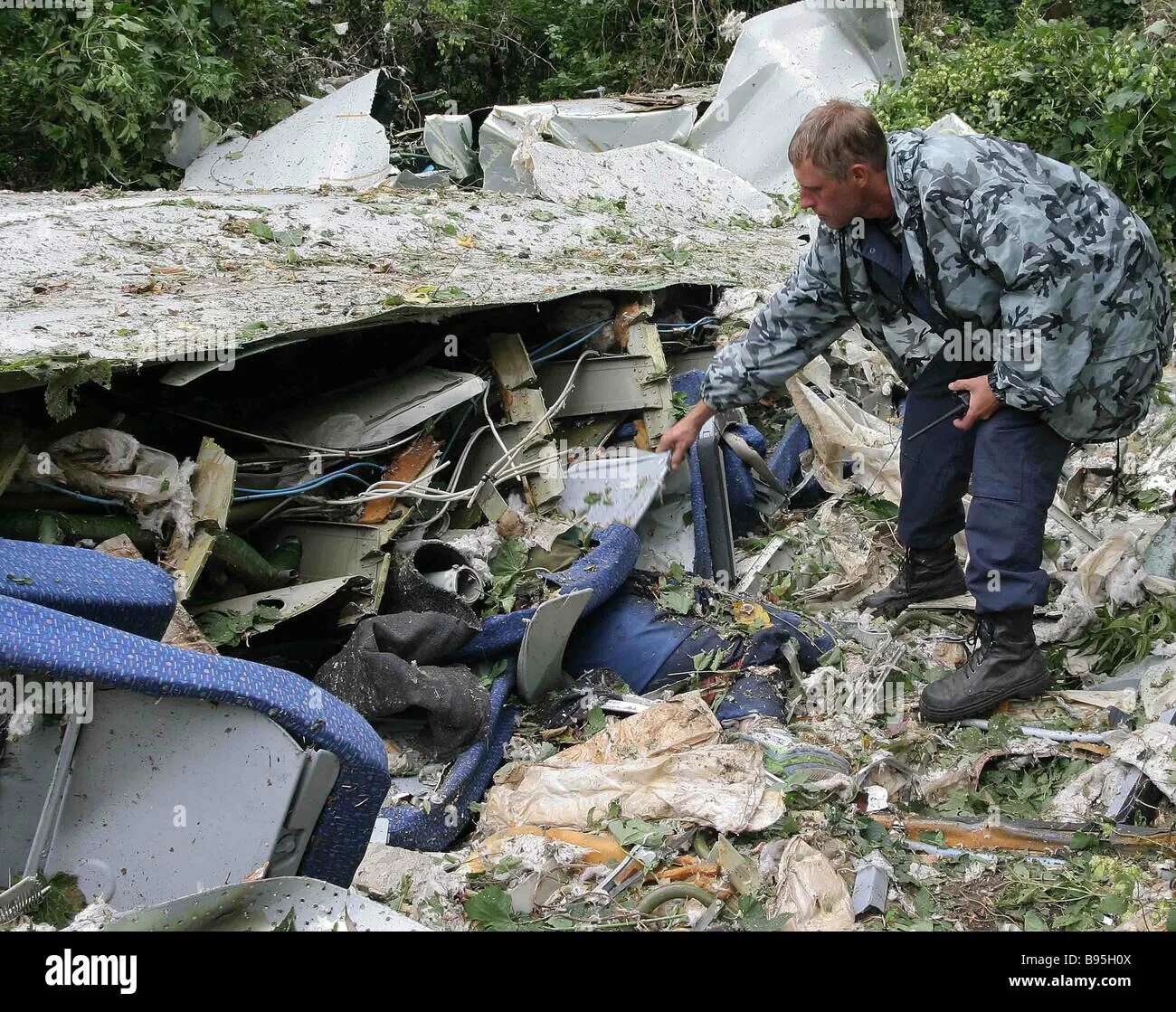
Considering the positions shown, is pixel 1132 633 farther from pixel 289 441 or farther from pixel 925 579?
pixel 289 441

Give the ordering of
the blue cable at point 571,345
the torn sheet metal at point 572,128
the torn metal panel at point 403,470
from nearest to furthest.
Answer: the torn metal panel at point 403,470, the blue cable at point 571,345, the torn sheet metal at point 572,128

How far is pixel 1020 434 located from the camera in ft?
9.52

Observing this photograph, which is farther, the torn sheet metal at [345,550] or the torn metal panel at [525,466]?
the torn metal panel at [525,466]

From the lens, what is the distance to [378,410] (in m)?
3.85

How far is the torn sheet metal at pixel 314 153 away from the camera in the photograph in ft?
22.9

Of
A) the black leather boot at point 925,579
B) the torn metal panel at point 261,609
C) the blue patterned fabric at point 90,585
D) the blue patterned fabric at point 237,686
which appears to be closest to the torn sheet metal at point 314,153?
the torn metal panel at point 261,609

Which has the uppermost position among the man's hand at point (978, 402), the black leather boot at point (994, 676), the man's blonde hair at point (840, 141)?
the man's blonde hair at point (840, 141)

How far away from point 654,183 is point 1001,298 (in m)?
4.35

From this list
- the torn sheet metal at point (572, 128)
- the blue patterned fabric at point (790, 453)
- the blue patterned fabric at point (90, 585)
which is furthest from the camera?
the torn sheet metal at point (572, 128)

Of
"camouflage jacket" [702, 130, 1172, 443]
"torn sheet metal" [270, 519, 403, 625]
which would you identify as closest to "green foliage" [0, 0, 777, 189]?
"torn sheet metal" [270, 519, 403, 625]

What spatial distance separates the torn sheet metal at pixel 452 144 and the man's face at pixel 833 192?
5611 mm

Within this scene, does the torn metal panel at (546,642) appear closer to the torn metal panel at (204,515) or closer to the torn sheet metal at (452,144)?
the torn metal panel at (204,515)

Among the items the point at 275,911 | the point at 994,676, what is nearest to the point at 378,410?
the point at 994,676
